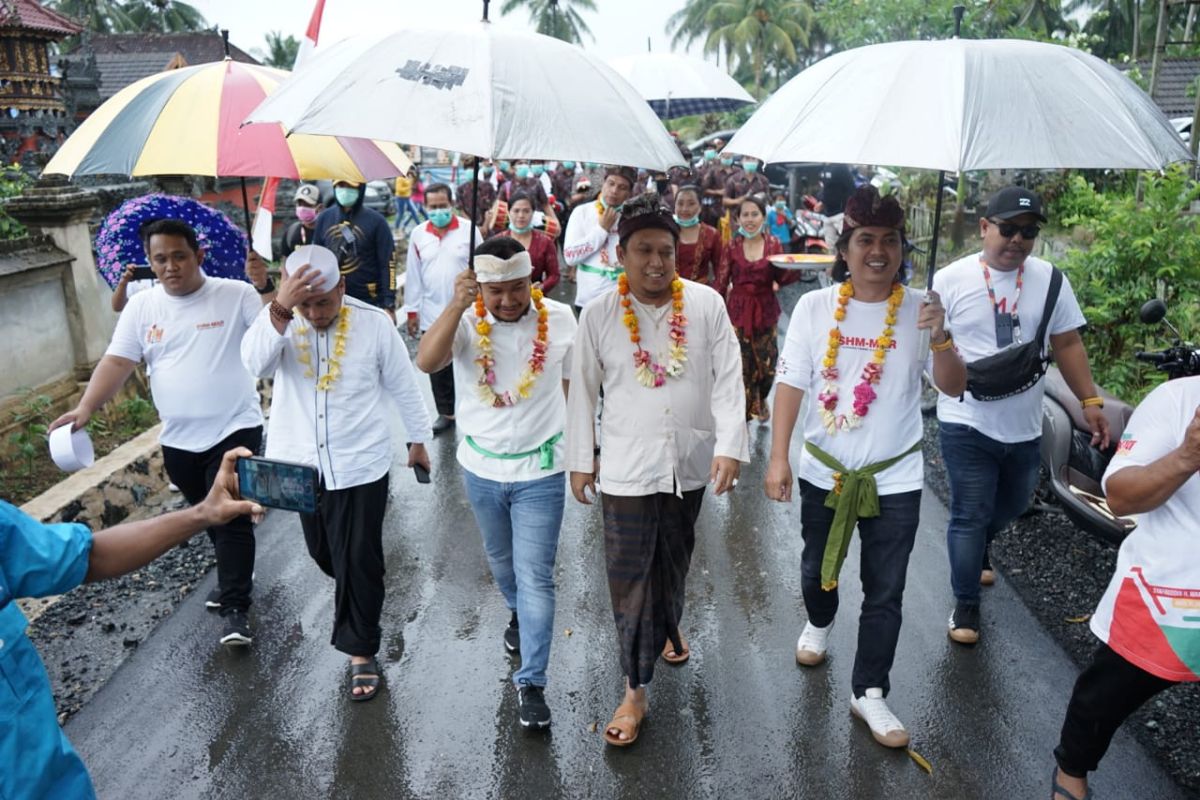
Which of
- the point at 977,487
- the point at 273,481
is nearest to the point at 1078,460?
the point at 977,487

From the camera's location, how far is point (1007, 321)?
4.12 metres

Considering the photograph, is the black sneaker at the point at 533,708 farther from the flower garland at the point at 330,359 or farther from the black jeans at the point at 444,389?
the black jeans at the point at 444,389

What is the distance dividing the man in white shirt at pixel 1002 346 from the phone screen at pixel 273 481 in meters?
2.74

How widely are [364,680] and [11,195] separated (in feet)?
18.9

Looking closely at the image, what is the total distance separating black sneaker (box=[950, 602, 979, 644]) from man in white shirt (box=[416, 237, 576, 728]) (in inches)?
76.1

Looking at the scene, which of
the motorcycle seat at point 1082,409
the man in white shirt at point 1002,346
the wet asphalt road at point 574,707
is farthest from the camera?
A: the motorcycle seat at point 1082,409

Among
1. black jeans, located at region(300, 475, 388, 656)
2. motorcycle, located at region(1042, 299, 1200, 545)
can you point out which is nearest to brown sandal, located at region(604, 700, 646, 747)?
black jeans, located at region(300, 475, 388, 656)

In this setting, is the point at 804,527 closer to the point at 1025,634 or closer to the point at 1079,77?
the point at 1025,634

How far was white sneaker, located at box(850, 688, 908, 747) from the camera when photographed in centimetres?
364

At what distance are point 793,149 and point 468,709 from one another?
8.35 feet

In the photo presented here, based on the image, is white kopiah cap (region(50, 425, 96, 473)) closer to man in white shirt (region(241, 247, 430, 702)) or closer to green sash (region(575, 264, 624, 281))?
man in white shirt (region(241, 247, 430, 702))

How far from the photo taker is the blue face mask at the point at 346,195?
691 centimetres

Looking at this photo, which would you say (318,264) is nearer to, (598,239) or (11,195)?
(598,239)

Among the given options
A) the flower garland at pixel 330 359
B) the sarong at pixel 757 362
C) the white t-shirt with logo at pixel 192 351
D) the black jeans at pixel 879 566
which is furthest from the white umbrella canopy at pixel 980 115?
the sarong at pixel 757 362
